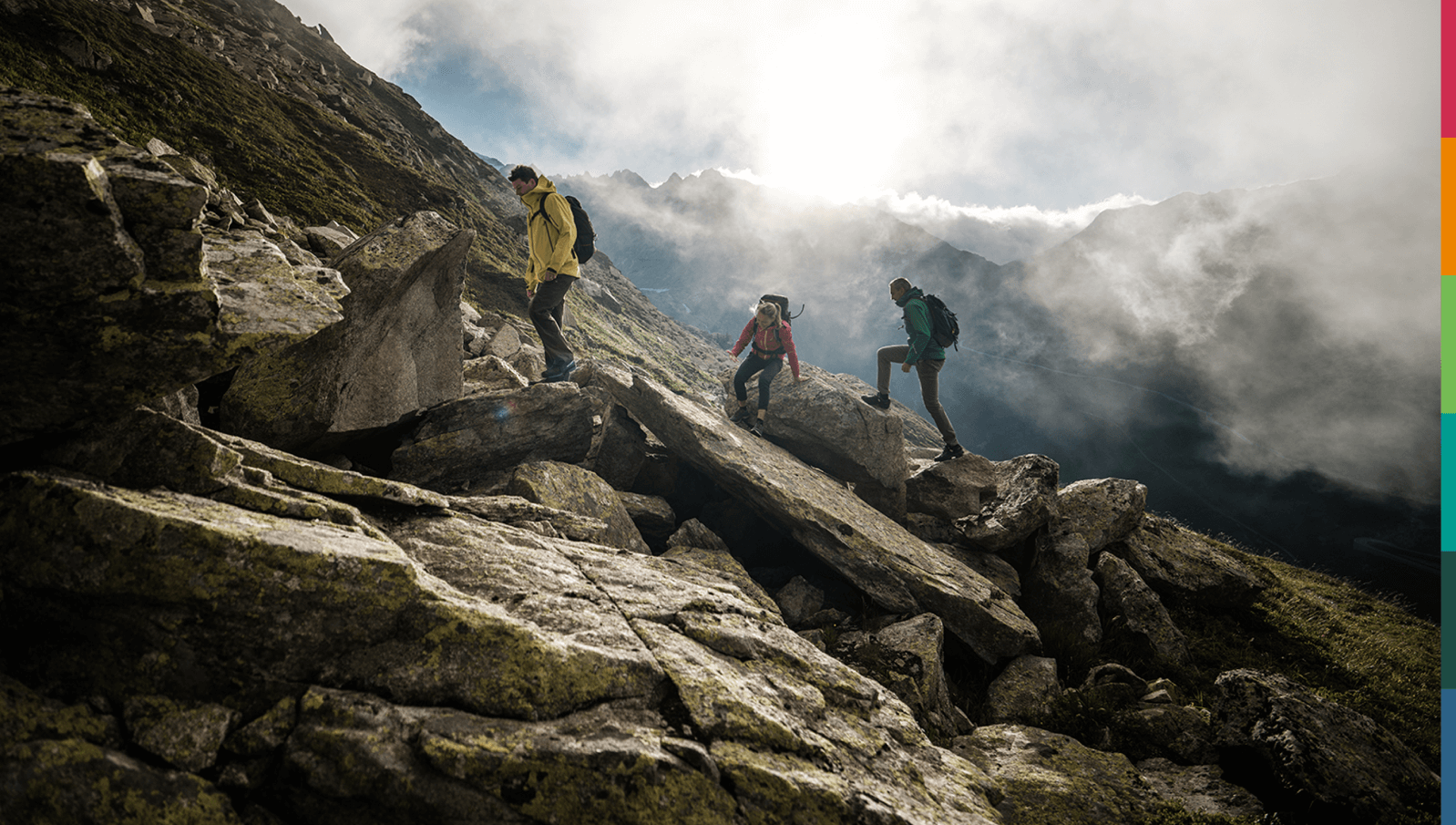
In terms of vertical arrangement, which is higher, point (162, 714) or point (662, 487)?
point (662, 487)

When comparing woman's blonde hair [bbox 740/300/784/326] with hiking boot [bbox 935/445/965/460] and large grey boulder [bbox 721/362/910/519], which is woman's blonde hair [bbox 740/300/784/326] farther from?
hiking boot [bbox 935/445/965/460]

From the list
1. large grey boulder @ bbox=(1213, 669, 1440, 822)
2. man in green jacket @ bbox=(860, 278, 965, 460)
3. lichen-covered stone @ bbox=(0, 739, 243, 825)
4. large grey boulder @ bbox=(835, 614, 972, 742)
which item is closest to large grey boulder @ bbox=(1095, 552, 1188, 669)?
large grey boulder @ bbox=(1213, 669, 1440, 822)

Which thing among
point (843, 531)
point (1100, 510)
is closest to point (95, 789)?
point (843, 531)

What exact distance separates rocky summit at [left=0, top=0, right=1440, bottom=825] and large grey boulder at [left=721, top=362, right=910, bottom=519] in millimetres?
171

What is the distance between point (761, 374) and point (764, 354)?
79 centimetres

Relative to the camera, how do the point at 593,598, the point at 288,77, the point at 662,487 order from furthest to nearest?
the point at 288,77 < the point at 662,487 < the point at 593,598

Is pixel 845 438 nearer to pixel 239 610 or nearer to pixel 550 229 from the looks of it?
pixel 550 229

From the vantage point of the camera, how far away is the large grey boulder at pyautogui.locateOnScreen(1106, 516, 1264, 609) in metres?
15.1

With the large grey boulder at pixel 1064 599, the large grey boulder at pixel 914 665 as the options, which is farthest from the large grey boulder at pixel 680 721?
the large grey boulder at pixel 1064 599

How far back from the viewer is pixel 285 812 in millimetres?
4055

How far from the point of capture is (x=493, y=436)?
1116 cm

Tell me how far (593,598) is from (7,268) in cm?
582

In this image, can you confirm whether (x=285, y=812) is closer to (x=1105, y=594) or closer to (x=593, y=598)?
(x=593, y=598)

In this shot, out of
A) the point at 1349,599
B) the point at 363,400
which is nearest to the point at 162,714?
the point at 363,400
